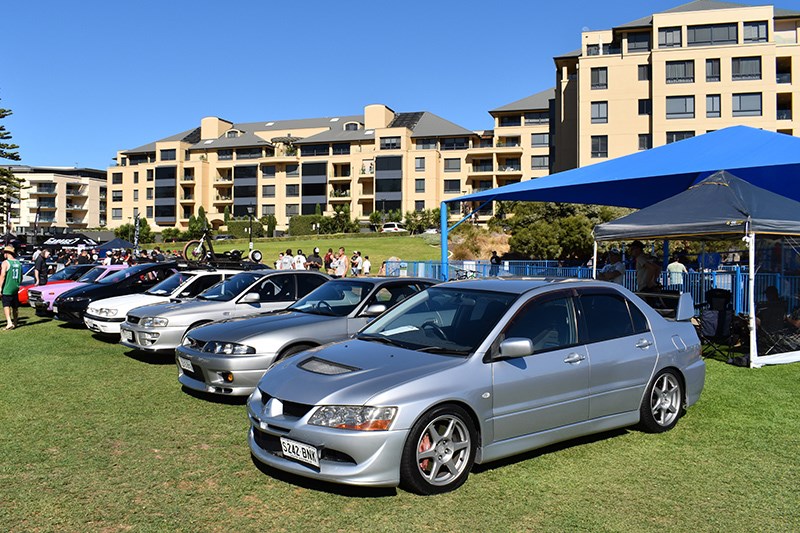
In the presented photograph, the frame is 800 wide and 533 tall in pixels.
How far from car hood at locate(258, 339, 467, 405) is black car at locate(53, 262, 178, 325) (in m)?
9.62

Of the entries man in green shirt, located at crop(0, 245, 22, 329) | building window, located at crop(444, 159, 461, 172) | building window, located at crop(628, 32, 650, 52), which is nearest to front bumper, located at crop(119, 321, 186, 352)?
man in green shirt, located at crop(0, 245, 22, 329)

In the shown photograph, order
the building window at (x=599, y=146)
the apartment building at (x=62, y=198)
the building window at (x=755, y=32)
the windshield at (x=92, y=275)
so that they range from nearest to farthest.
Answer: the windshield at (x=92, y=275) → the building window at (x=755, y=32) → the building window at (x=599, y=146) → the apartment building at (x=62, y=198)

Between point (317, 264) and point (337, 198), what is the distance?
186ft

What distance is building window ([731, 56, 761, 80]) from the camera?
150 ft

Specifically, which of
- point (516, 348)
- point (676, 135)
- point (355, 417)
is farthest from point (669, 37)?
point (355, 417)

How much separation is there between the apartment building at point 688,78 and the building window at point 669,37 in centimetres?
7

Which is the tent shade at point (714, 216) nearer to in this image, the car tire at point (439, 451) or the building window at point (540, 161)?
the car tire at point (439, 451)

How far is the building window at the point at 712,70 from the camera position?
46.4 meters

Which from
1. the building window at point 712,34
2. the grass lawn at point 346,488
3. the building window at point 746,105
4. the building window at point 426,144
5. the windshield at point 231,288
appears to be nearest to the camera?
the grass lawn at point 346,488

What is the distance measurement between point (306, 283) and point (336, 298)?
220 cm

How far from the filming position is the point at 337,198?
8244cm

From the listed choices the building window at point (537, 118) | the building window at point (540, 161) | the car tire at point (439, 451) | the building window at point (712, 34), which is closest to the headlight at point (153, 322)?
the car tire at point (439, 451)

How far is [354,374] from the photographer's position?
15.4 feet

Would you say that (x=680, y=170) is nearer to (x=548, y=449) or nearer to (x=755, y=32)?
(x=548, y=449)
